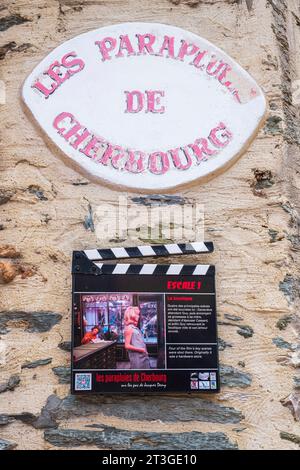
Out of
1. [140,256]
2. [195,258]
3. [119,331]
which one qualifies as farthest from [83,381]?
[195,258]

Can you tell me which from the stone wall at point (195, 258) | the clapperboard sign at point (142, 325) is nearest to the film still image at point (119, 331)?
the clapperboard sign at point (142, 325)

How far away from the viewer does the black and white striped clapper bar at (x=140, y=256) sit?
3.12 meters

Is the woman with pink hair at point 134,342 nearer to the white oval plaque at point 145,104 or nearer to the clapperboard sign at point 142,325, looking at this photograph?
the clapperboard sign at point 142,325

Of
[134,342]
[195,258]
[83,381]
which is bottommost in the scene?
[83,381]

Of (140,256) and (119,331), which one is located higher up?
(140,256)

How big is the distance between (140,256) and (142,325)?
0.35 m

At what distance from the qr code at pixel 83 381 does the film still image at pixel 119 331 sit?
0.04 meters

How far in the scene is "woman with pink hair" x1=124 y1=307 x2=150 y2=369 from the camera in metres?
2.98

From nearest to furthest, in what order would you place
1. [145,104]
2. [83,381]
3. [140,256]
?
[83,381], [140,256], [145,104]

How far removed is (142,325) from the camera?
3031 mm

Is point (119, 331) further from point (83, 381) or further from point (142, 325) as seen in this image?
point (83, 381)

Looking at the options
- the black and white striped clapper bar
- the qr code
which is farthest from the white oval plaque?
the qr code

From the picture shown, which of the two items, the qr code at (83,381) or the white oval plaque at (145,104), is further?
the white oval plaque at (145,104)

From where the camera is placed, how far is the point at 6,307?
312 cm
